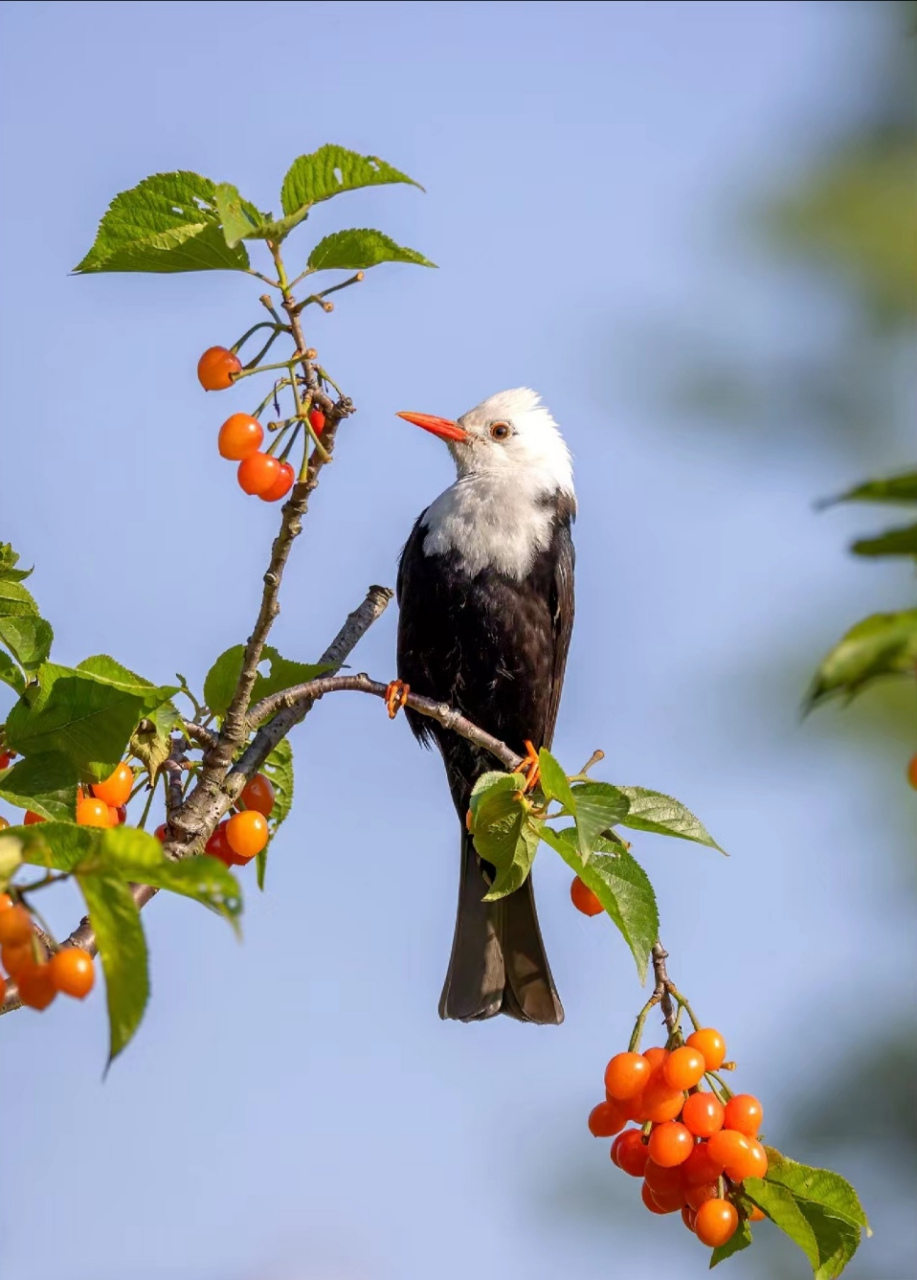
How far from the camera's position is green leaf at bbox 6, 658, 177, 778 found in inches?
116

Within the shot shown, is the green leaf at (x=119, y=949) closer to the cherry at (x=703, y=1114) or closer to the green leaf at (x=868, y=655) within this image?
the green leaf at (x=868, y=655)

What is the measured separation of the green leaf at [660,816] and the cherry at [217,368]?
42.9 inches

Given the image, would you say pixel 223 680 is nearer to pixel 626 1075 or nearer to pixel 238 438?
pixel 238 438

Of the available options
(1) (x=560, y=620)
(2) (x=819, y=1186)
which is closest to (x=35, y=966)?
(2) (x=819, y=1186)

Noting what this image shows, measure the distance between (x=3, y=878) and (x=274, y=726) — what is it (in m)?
1.17

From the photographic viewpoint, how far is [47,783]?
296 cm

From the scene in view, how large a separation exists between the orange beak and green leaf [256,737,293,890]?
305cm

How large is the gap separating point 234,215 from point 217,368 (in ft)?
1.20

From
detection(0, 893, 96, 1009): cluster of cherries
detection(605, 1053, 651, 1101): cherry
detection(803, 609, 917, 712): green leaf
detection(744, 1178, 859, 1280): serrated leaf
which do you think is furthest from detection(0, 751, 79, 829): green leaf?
detection(803, 609, 917, 712): green leaf

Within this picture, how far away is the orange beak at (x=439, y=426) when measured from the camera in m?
6.55

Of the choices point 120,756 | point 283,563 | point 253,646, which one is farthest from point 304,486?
point 120,756

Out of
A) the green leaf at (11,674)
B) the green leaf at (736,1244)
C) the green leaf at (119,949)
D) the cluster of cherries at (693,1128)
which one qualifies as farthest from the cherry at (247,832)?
the green leaf at (736,1244)

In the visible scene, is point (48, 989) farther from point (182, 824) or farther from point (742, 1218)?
point (742, 1218)

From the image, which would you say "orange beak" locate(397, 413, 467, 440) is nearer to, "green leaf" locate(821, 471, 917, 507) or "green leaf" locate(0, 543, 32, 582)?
"green leaf" locate(0, 543, 32, 582)
